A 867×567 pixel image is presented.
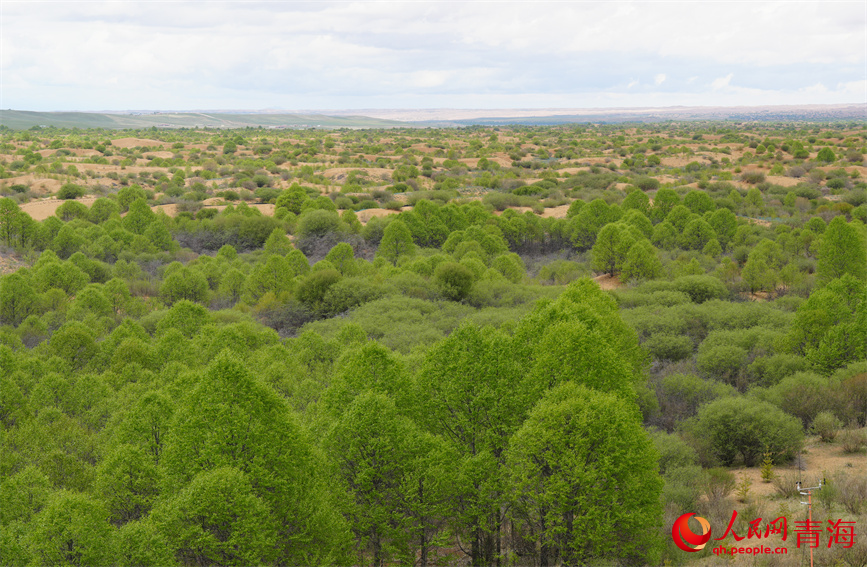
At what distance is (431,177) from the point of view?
333 feet

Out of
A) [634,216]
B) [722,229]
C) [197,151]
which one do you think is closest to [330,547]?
[634,216]

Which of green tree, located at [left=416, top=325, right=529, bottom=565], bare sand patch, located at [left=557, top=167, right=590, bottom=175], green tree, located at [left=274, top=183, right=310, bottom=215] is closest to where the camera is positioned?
green tree, located at [left=416, top=325, right=529, bottom=565]

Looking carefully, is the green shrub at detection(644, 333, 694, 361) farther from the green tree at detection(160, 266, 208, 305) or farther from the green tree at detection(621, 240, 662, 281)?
the green tree at detection(160, 266, 208, 305)

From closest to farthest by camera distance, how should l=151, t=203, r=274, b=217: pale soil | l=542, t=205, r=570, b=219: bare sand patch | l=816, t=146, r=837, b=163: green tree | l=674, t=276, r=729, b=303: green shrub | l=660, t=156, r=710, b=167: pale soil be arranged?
1. l=674, t=276, r=729, b=303: green shrub
2. l=151, t=203, r=274, b=217: pale soil
3. l=542, t=205, r=570, b=219: bare sand patch
4. l=816, t=146, r=837, b=163: green tree
5. l=660, t=156, r=710, b=167: pale soil

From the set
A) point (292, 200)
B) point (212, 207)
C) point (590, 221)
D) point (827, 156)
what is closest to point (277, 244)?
point (292, 200)

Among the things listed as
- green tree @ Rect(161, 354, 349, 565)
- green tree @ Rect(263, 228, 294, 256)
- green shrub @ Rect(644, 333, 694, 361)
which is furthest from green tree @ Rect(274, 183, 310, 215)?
green tree @ Rect(161, 354, 349, 565)

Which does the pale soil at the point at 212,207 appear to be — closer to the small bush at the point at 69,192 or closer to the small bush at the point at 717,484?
the small bush at the point at 69,192

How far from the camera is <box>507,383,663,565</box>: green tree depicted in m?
13.2

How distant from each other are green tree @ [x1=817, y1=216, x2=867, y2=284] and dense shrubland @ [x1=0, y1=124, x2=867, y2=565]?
4.4 inches

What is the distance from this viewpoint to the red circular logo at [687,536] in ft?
46.3

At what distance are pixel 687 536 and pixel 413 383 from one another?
7204 mm

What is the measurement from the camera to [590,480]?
43.0 ft

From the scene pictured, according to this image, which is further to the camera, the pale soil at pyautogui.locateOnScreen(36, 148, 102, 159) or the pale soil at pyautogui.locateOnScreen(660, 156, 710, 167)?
the pale soil at pyautogui.locateOnScreen(660, 156, 710, 167)

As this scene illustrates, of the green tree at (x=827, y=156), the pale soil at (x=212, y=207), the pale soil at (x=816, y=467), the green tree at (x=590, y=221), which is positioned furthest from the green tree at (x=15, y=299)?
the green tree at (x=827, y=156)
